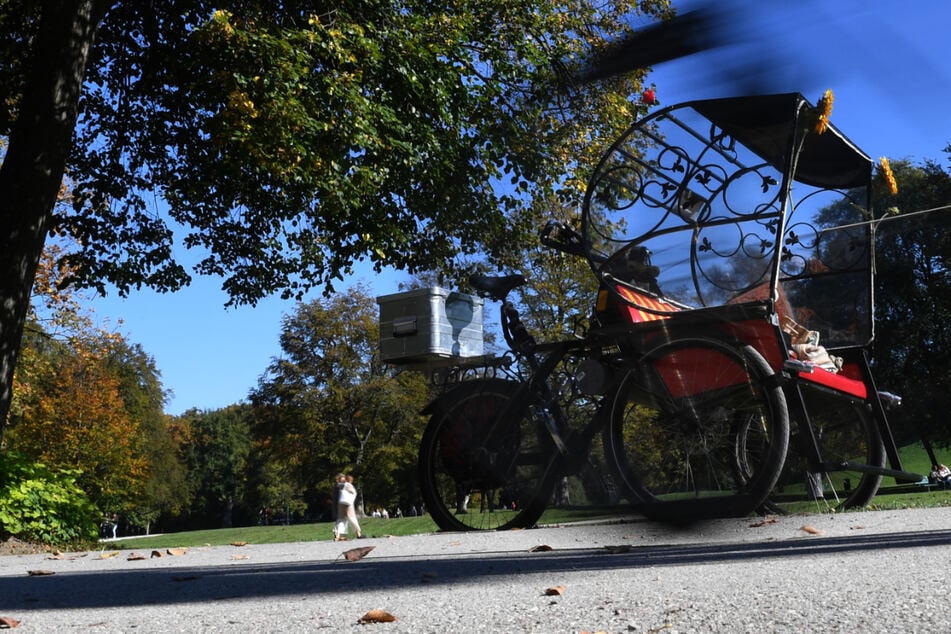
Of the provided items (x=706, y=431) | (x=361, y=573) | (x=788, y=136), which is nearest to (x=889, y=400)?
(x=706, y=431)

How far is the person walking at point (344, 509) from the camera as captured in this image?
1587 centimetres

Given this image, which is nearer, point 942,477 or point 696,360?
point 696,360

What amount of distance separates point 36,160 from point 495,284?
3.56 metres

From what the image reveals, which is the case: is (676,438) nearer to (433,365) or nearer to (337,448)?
(433,365)

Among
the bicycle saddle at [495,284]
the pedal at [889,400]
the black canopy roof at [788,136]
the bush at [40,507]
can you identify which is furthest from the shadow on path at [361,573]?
the bush at [40,507]

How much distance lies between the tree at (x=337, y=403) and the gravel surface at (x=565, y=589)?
36387mm

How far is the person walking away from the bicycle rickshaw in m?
9.58

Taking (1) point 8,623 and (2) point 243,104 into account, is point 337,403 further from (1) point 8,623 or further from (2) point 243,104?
(1) point 8,623

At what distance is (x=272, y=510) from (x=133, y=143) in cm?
7353

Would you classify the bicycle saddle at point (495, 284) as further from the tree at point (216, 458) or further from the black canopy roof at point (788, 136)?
the tree at point (216, 458)

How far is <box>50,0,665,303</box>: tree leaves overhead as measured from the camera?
382 inches

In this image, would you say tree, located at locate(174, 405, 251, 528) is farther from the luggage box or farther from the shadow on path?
the shadow on path

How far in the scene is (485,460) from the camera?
680 cm

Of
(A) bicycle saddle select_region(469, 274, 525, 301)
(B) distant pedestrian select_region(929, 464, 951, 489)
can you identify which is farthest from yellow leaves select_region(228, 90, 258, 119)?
(B) distant pedestrian select_region(929, 464, 951, 489)
